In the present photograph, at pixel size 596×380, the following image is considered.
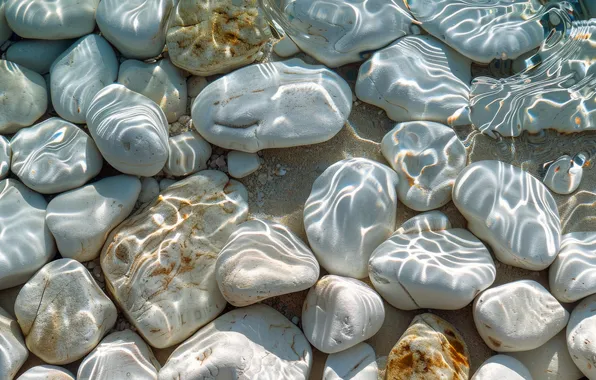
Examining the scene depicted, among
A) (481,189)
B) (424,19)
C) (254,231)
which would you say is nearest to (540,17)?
(424,19)

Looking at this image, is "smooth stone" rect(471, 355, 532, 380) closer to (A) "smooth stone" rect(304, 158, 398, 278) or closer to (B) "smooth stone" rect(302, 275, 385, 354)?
(B) "smooth stone" rect(302, 275, 385, 354)

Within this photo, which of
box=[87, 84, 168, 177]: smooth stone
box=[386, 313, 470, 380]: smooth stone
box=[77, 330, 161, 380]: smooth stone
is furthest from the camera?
box=[87, 84, 168, 177]: smooth stone

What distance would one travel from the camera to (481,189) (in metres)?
3.33

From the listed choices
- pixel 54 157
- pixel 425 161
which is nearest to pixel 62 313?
pixel 54 157

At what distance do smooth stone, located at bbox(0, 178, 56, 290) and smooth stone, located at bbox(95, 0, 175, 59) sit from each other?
1.20 meters

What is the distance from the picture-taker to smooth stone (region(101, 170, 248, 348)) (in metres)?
3.27

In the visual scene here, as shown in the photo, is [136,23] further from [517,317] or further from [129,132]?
[517,317]

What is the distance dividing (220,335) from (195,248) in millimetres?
558

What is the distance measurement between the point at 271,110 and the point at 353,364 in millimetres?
1646

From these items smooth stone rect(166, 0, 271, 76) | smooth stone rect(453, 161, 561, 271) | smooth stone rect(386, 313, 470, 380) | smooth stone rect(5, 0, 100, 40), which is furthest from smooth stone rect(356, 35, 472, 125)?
smooth stone rect(5, 0, 100, 40)

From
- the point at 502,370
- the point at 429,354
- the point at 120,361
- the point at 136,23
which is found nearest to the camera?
the point at 429,354

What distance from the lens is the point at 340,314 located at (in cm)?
311

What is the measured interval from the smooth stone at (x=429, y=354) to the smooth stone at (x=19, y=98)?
287cm

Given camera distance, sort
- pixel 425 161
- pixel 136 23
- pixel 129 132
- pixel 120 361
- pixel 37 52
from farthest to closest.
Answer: pixel 37 52 → pixel 136 23 → pixel 425 161 → pixel 129 132 → pixel 120 361
